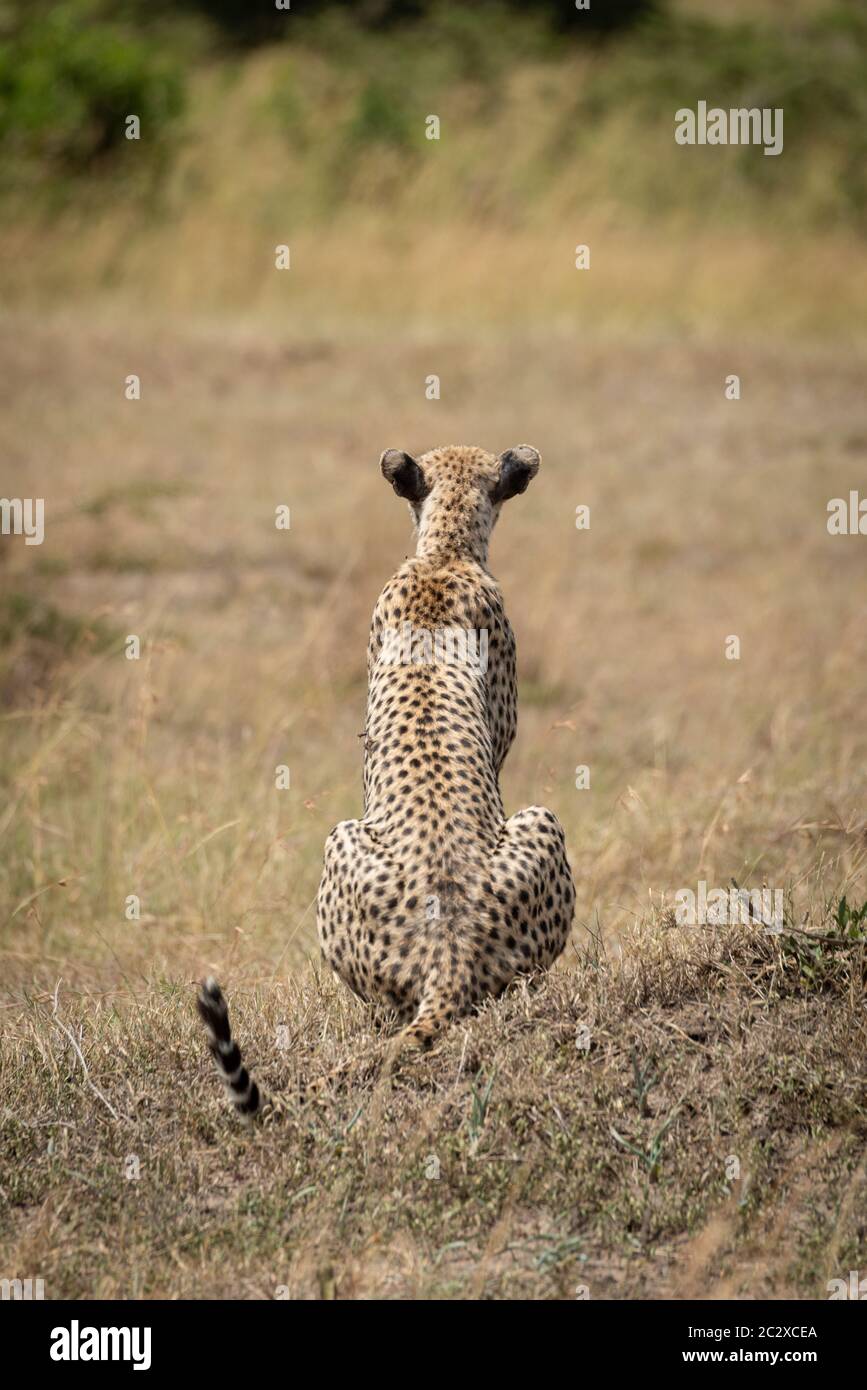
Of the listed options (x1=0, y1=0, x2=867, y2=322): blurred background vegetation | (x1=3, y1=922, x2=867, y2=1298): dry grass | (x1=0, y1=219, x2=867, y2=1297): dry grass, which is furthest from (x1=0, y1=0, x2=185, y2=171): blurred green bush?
(x1=3, y1=922, x2=867, y2=1298): dry grass

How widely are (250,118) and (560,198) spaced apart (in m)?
3.73

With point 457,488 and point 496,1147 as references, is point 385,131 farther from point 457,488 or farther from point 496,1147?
point 496,1147

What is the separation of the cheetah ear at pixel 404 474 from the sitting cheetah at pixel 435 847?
0.04m

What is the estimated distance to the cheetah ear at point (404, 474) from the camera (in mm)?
4480

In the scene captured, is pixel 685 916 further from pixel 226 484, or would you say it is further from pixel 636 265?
pixel 636 265

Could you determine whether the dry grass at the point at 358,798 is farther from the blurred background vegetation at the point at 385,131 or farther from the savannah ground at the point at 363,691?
the blurred background vegetation at the point at 385,131

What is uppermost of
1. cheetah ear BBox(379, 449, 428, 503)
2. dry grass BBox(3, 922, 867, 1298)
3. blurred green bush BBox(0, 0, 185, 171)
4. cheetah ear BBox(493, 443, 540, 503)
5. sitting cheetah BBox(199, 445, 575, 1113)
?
blurred green bush BBox(0, 0, 185, 171)

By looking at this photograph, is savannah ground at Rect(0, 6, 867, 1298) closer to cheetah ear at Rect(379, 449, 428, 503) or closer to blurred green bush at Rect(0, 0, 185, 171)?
Result: blurred green bush at Rect(0, 0, 185, 171)

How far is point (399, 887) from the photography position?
3727mm

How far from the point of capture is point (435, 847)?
12.4 ft

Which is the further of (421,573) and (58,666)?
(58,666)

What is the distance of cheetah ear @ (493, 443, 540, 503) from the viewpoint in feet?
15.2

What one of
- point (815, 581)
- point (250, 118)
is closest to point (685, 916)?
point (815, 581)

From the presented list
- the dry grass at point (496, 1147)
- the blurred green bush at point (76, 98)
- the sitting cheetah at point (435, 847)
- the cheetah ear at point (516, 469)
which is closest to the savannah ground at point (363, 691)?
the dry grass at point (496, 1147)
